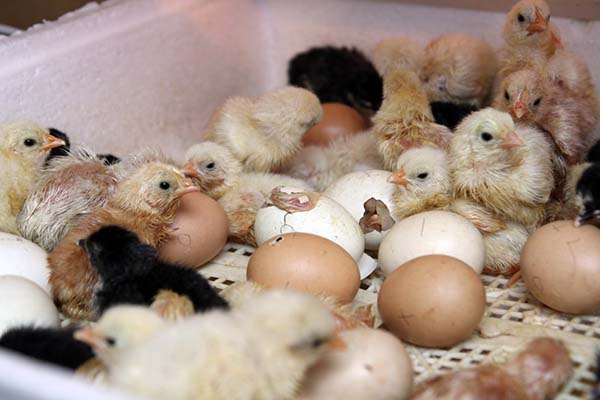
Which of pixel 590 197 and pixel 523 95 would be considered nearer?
pixel 590 197

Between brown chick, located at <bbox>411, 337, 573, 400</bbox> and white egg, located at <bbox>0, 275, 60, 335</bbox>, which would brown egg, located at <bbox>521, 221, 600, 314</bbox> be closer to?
brown chick, located at <bbox>411, 337, 573, 400</bbox>

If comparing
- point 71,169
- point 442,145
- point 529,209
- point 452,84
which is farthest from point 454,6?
point 71,169

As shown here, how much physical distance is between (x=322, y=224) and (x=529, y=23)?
2.31ft

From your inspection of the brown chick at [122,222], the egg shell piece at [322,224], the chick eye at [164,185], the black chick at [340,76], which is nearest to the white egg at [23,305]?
the brown chick at [122,222]

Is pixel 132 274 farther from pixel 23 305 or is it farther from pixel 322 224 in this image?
pixel 322 224

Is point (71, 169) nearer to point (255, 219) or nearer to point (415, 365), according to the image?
point (255, 219)

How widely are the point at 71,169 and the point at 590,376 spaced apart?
1.00 m

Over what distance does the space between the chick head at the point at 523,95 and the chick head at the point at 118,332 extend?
0.90 meters

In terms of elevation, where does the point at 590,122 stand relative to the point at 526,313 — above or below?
above

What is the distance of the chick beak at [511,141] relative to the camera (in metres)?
1.55

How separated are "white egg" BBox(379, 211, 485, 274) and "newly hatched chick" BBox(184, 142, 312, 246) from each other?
0.33 m

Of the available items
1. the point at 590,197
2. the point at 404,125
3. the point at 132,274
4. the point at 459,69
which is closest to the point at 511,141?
the point at 590,197

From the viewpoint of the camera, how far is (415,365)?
1.33m

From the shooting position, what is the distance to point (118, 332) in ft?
3.69
